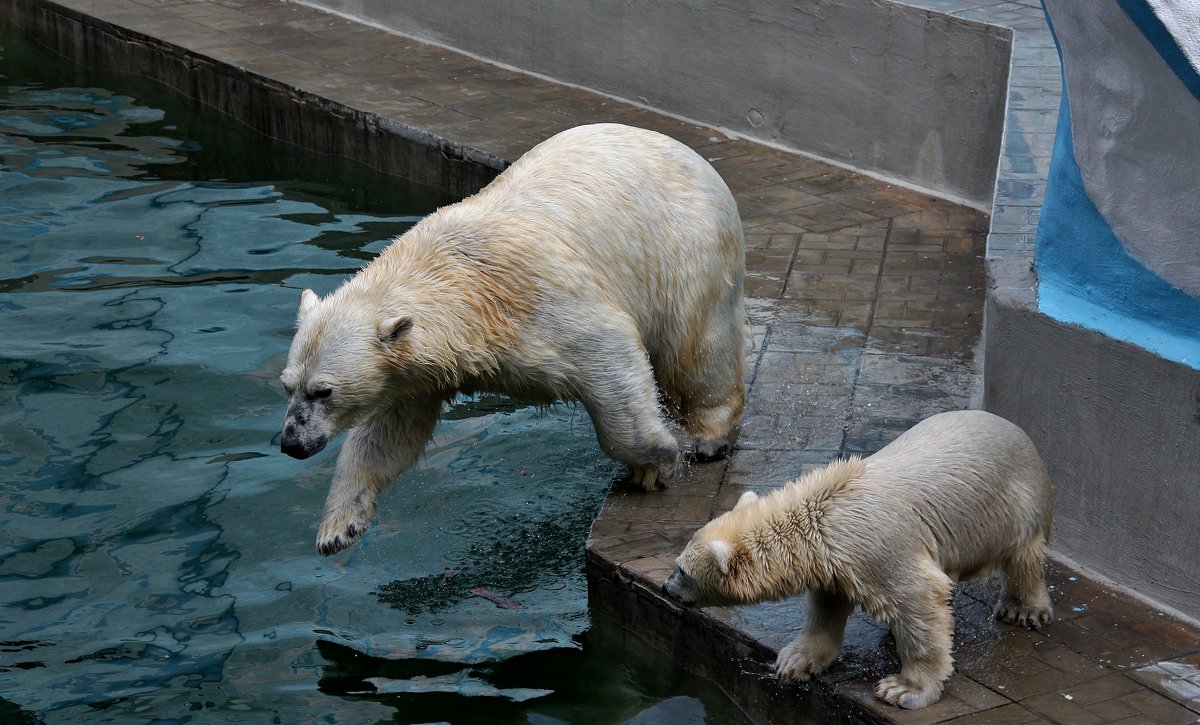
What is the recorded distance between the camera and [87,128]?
10.9 metres

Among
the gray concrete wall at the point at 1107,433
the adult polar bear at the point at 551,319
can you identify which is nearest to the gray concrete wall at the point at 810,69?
the adult polar bear at the point at 551,319

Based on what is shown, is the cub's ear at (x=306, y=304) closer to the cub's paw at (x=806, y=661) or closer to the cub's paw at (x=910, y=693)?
the cub's paw at (x=806, y=661)

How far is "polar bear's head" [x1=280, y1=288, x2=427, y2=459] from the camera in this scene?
4.58 meters

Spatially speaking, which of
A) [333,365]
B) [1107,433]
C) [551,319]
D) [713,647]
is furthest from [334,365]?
[1107,433]

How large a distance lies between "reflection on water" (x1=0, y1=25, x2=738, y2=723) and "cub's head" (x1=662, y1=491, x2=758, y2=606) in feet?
2.14

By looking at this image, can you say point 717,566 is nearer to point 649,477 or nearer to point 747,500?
point 747,500

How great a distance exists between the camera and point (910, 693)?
13.4ft

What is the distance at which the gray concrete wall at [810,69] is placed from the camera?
328 inches

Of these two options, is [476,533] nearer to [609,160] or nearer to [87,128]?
[609,160]

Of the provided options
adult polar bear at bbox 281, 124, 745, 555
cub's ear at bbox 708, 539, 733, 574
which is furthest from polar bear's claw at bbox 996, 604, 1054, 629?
adult polar bear at bbox 281, 124, 745, 555

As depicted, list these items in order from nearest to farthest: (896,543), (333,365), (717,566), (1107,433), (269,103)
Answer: (896,543) < (717,566) < (333,365) < (1107,433) < (269,103)

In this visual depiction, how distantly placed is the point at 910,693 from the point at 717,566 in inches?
25.6

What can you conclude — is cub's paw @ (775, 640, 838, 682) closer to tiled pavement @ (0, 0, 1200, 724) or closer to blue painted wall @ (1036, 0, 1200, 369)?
tiled pavement @ (0, 0, 1200, 724)

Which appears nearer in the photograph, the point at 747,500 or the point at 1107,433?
the point at 747,500
